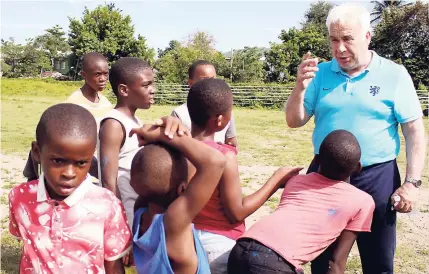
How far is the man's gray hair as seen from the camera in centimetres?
265

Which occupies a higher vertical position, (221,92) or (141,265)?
(221,92)

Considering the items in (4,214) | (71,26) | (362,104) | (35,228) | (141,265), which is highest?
(71,26)

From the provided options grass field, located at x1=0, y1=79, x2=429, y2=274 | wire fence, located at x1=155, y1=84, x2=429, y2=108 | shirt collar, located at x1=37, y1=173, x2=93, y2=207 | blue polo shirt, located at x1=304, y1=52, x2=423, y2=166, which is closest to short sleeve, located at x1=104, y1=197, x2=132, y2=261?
shirt collar, located at x1=37, y1=173, x2=93, y2=207

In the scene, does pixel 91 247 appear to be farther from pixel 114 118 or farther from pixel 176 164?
pixel 114 118

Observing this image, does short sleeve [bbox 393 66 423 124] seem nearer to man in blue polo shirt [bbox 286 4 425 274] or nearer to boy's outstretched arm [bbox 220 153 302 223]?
man in blue polo shirt [bbox 286 4 425 274]

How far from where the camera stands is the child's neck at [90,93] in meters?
4.07

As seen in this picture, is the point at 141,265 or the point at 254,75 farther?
the point at 254,75

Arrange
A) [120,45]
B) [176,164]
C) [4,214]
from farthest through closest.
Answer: [120,45] → [4,214] → [176,164]

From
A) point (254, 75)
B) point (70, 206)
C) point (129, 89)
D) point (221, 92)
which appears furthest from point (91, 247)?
point (254, 75)

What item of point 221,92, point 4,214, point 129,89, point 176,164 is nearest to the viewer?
point 176,164

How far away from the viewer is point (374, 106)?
2701 millimetres

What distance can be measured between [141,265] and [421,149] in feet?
5.74

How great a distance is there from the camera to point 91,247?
1927 mm

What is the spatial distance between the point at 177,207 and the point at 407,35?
36.0m
